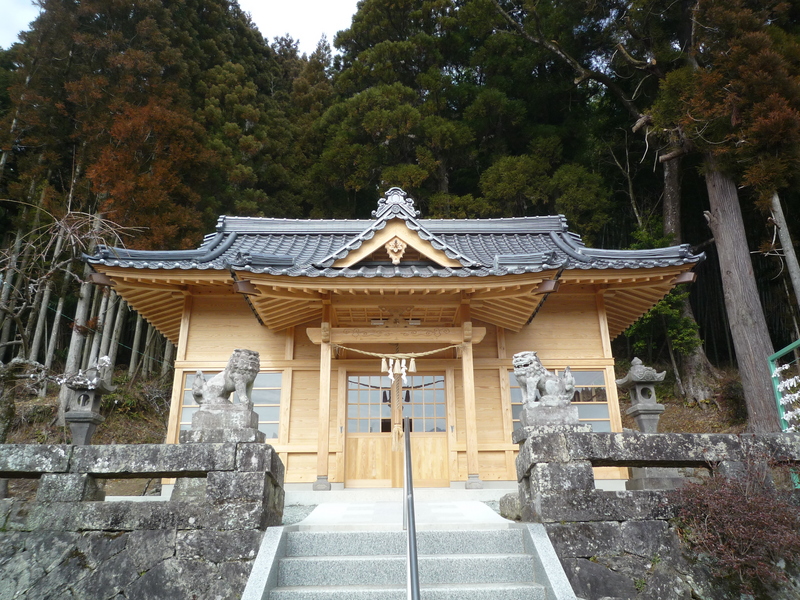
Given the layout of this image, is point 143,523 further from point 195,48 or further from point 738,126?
point 195,48

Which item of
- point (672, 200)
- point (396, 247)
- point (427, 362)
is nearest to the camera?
point (396, 247)

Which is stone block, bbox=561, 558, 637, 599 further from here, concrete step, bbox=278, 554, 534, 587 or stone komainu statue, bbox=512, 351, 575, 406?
stone komainu statue, bbox=512, 351, 575, 406

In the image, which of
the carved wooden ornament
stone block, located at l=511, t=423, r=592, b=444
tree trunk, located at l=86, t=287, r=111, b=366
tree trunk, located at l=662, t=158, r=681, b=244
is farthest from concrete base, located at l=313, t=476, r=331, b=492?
tree trunk, located at l=662, t=158, r=681, b=244

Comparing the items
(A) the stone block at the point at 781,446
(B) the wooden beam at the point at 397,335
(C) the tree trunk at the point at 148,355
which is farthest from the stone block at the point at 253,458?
(C) the tree trunk at the point at 148,355

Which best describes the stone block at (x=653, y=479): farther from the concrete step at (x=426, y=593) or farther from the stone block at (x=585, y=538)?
the concrete step at (x=426, y=593)

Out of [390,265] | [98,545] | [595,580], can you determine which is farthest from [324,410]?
[595,580]

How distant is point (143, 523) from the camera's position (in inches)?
157

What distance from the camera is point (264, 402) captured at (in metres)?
8.77

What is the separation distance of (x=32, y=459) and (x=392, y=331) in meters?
5.03

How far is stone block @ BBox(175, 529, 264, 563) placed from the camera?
3867mm

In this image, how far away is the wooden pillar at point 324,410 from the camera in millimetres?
7656

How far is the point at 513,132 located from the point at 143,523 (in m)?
17.2

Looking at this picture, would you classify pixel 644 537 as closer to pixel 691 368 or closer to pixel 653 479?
pixel 653 479

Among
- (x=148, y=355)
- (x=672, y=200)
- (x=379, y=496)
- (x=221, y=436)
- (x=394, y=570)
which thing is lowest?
(x=394, y=570)
